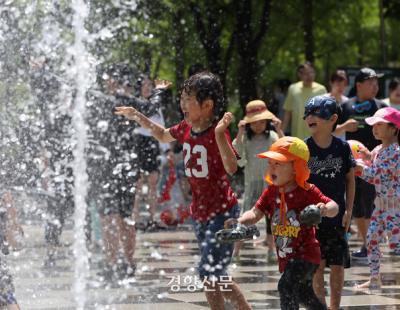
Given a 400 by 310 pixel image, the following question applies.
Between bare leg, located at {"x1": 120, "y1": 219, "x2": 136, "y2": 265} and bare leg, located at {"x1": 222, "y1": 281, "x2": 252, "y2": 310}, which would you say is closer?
bare leg, located at {"x1": 222, "y1": 281, "x2": 252, "y2": 310}

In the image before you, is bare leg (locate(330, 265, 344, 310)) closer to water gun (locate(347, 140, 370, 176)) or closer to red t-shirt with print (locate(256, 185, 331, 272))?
red t-shirt with print (locate(256, 185, 331, 272))

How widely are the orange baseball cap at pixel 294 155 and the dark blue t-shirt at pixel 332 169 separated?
0.95 metres

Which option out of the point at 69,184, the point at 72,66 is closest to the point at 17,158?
the point at 69,184

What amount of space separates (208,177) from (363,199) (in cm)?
523

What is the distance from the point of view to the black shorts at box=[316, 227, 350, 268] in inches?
287

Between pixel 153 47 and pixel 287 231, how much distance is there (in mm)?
21965

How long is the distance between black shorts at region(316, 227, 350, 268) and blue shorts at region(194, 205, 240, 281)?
853mm

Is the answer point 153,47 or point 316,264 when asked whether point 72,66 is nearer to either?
point 316,264

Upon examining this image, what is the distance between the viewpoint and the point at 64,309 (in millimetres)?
→ 7441

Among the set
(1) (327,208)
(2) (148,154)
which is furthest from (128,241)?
(1) (327,208)

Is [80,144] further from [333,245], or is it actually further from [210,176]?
[210,176]

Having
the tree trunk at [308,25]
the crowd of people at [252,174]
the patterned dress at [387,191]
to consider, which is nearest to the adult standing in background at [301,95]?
the crowd of people at [252,174]

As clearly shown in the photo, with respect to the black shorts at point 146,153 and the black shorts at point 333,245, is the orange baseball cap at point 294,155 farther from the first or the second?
the black shorts at point 146,153

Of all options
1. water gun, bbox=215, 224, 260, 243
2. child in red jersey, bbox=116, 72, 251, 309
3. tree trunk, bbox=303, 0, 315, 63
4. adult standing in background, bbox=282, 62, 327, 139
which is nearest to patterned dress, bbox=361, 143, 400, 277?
child in red jersey, bbox=116, 72, 251, 309
